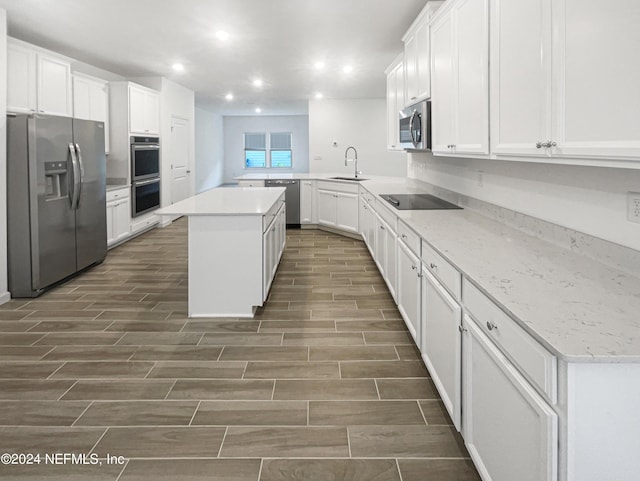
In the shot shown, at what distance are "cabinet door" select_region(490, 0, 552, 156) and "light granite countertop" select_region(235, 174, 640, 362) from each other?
435 millimetres

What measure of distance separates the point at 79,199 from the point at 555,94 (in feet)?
14.5

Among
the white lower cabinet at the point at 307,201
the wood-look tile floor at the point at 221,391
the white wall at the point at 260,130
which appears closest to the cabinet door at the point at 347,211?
the white lower cabinet at the point at 307,201

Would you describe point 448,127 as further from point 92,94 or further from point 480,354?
point 92,94

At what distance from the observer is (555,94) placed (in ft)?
5.77

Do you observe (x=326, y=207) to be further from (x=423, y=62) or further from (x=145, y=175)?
(x=423, y=62)

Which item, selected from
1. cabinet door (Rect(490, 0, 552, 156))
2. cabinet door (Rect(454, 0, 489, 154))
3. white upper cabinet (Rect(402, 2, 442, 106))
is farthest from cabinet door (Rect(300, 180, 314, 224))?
cabinet door (Rect(490, 0, 552, 156))

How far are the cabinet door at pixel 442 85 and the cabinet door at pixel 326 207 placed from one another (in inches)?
164

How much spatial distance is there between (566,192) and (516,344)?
1135 mm

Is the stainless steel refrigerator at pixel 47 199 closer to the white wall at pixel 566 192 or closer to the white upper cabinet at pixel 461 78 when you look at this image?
the white upper cabinet at pixel 461 78

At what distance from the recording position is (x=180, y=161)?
9273mm

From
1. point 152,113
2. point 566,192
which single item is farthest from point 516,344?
point 152,113

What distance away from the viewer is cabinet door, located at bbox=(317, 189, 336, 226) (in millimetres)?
7844

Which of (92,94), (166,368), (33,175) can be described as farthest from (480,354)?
(92,94)

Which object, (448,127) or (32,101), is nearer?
(448,127)
